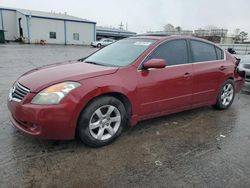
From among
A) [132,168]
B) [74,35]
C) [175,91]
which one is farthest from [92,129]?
[74,35]

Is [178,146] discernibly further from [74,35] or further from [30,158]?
[74,35]

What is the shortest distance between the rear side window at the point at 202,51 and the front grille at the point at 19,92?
2.96 metres

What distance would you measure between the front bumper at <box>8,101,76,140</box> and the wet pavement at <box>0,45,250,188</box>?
29cm

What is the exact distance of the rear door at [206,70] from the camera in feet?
14.4

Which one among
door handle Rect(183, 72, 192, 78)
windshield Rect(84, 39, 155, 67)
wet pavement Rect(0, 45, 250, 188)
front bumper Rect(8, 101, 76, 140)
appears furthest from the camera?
door handle Rect(183, 72, 192, 78)

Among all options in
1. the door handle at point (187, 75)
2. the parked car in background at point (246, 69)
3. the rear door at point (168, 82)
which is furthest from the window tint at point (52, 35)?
the door handle at point (187, 75)

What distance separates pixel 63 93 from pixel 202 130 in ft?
8.09

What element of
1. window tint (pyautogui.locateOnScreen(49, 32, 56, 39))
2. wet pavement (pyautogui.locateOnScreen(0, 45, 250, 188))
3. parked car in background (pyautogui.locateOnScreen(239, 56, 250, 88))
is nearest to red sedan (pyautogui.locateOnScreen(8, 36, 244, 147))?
wet pavement (pyautogui.locateOnScreen(0, 45, 250, 188))

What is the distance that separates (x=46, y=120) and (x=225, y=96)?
3.96 m

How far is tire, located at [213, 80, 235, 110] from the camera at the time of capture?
5047 millimetres

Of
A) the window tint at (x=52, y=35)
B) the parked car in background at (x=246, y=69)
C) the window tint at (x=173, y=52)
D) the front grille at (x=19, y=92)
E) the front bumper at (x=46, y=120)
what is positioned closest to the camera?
the front bumper at (x=46, y=120)

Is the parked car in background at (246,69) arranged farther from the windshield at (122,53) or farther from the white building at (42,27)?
the white building at (42,27)

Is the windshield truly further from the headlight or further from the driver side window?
the headlight

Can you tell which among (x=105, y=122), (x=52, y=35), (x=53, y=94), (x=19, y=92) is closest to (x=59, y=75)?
(x=53, y=94)
